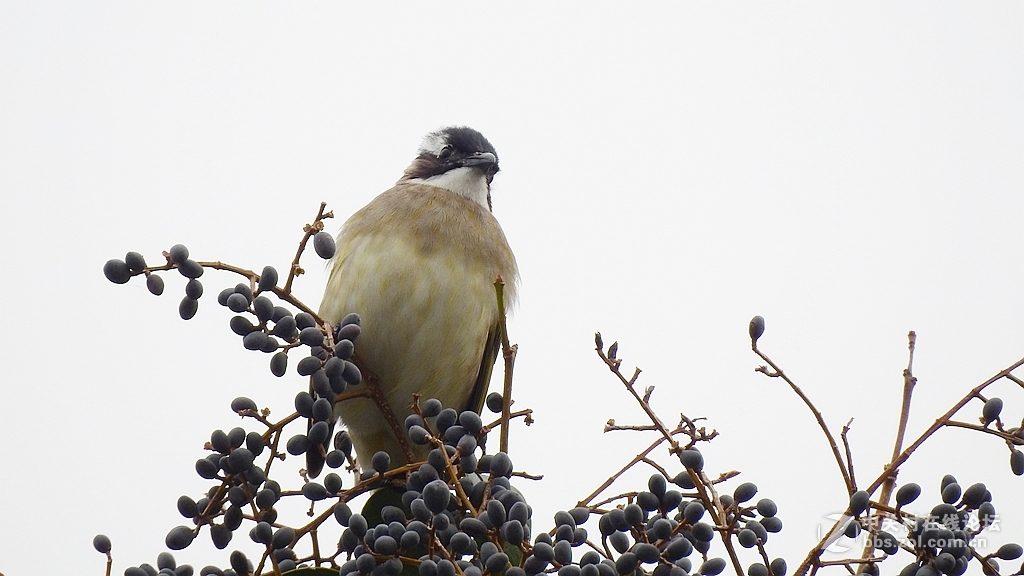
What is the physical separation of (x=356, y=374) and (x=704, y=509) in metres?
1.24

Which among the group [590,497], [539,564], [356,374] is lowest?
[539,564]

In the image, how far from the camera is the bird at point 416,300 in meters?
4.55

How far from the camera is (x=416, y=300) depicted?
4566 mm

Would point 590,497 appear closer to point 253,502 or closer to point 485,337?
point 253,502

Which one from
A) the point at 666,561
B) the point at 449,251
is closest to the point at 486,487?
the point at 666,561

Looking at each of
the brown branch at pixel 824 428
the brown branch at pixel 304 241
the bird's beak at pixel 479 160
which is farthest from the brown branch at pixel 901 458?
the bird's beak at pixel 479 160

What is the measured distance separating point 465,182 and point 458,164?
201mm

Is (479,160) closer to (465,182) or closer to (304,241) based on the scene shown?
(465,182)

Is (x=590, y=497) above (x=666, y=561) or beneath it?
above

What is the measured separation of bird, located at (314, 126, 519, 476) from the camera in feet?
14.9

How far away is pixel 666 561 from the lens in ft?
8.25

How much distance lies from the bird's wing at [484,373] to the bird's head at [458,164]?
3.03 ft

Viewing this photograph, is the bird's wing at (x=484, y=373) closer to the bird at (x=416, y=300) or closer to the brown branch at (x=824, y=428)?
the bird at (x=416, y=300)

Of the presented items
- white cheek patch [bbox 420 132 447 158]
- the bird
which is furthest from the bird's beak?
the bird
